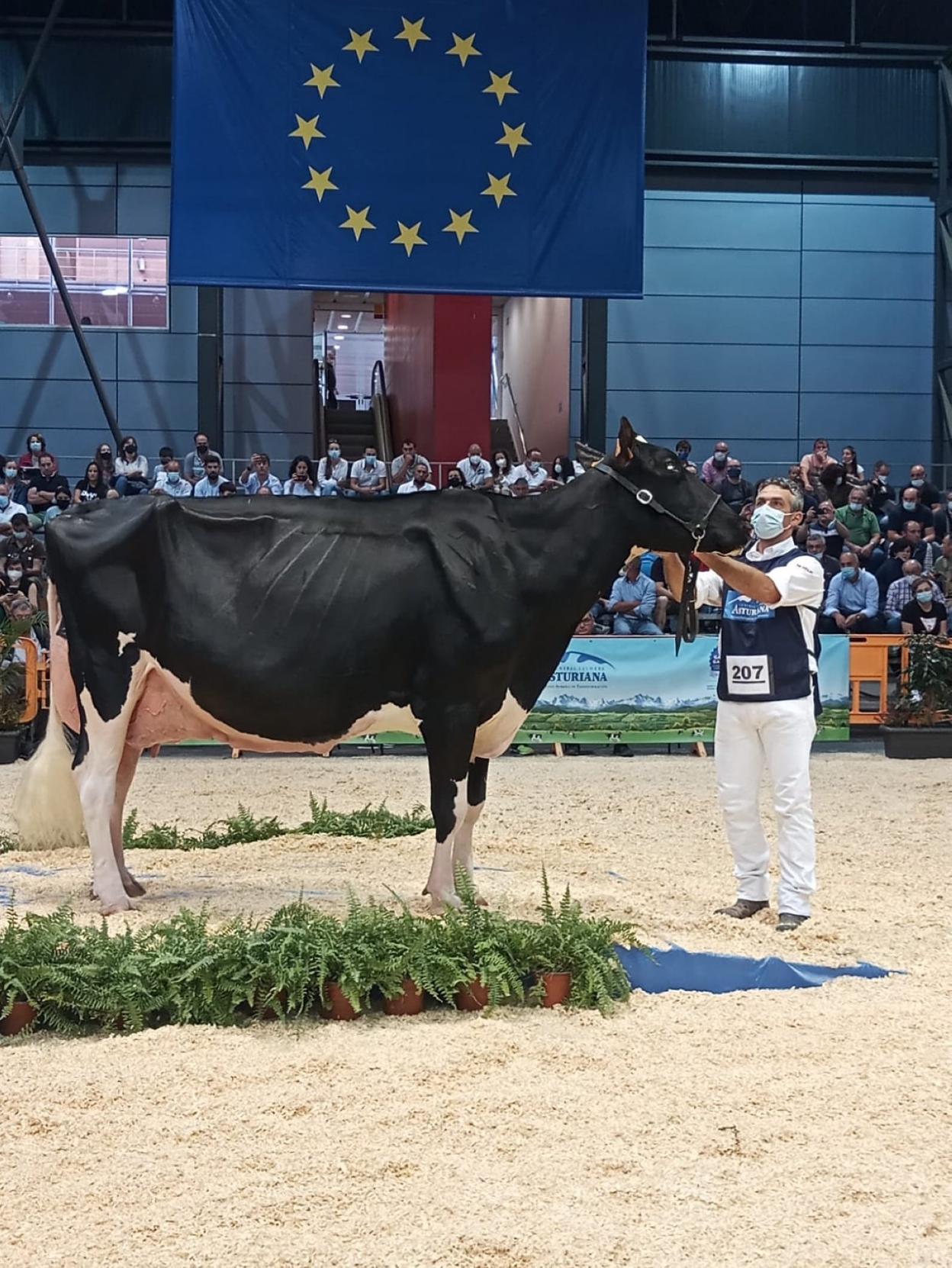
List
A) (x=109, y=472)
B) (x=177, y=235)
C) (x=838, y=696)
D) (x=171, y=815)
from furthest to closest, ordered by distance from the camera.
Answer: (x=109, y=472) → (x=177, y=235) → (x=838, y=696) → (x=171, y=815)

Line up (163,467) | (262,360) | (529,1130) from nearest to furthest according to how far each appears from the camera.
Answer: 1. (529,1130)
2. (163,467)
3. (262,360)

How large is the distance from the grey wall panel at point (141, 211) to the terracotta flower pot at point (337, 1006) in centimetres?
1940

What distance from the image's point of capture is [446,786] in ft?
20.2

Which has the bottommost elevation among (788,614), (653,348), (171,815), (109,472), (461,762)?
(171,815)

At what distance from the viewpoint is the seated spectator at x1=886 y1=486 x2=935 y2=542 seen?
1902cm

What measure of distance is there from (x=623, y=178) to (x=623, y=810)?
9794 millimetres

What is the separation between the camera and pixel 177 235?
16.2 metres

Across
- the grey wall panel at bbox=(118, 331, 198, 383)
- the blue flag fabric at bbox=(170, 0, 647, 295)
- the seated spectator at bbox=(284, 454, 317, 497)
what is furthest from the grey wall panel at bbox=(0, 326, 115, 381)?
the blue flag fabric at bbox=(170, 0, 647, 295)

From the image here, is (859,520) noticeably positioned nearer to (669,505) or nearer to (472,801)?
(669,505)

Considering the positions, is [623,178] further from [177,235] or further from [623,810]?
[623,810]

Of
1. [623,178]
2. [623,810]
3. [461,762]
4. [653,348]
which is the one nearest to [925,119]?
[653,348]

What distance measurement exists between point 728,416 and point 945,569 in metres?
6.50

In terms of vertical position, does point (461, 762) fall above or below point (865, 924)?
above

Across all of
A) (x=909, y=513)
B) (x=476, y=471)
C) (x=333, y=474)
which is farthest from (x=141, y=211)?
(x=909, y=513)
